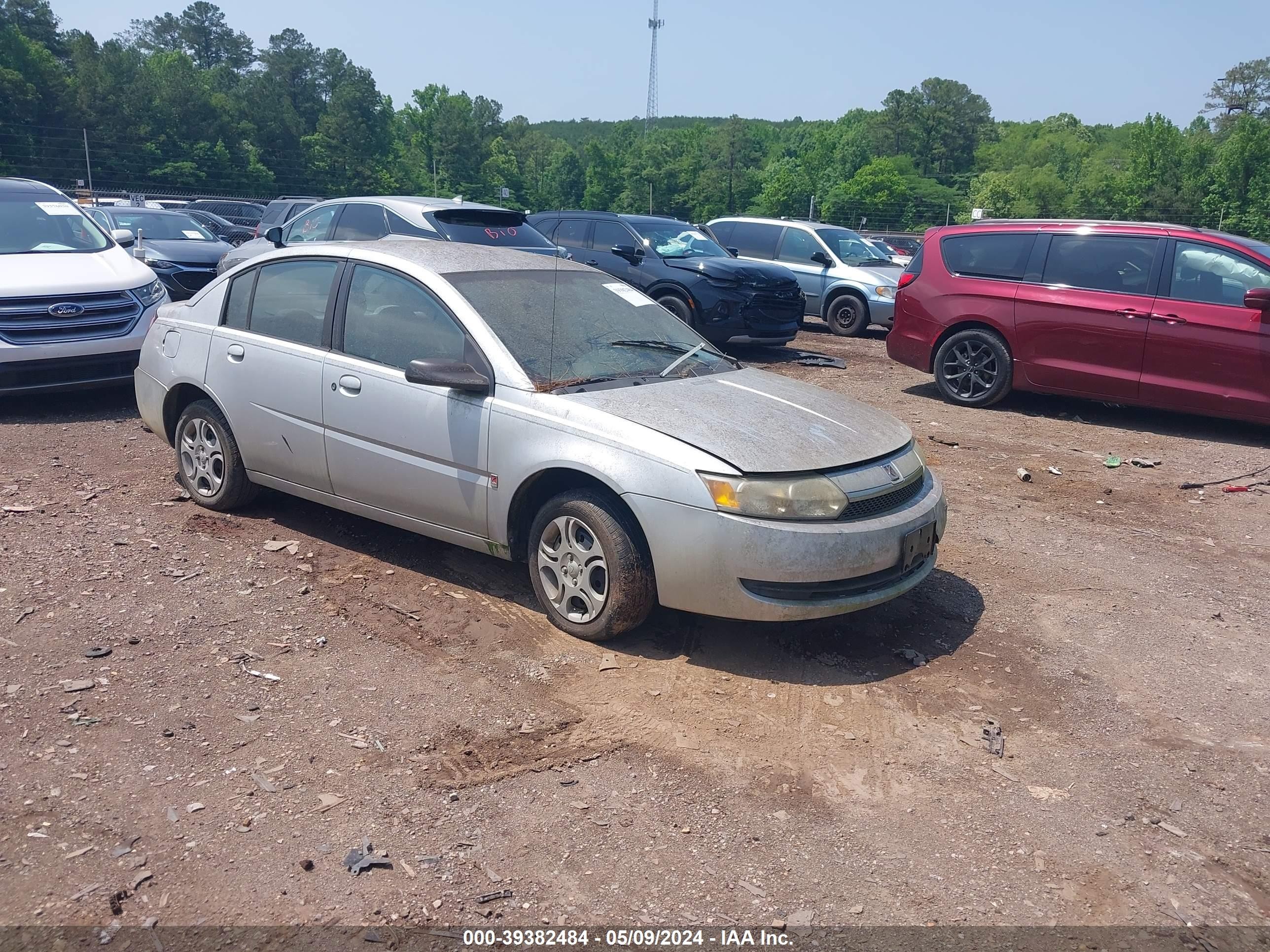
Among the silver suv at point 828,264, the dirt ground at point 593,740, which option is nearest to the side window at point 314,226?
the dirt ground at point 593,740

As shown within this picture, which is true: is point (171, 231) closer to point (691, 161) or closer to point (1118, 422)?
point (1118, 422)

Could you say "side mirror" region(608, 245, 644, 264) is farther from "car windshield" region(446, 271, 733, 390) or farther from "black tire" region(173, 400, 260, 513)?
"black tire" region(173, 400, 260, 513)

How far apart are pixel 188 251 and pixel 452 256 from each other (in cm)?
940

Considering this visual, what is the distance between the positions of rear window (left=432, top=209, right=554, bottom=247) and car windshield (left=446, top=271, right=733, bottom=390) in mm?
4753

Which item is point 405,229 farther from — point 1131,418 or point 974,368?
point 1131,418

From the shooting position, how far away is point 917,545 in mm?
4621

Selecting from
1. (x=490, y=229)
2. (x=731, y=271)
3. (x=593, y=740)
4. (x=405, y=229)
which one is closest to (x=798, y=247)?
(x=731, y=271)

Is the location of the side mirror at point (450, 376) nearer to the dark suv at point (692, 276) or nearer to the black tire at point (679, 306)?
the dark suv at point (692, 276)

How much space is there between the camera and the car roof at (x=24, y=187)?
32.3 feet

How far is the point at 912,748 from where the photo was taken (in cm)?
386

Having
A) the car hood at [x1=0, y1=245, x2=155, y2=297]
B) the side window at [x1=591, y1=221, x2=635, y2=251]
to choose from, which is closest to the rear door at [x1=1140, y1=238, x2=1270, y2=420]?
the side window at [x1=591, y1=221, x2=635, y2=251]

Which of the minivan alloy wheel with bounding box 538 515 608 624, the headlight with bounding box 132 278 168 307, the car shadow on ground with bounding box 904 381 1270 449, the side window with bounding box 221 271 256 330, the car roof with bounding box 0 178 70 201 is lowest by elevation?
the car shadow on ground with bounding box 904 381 1270 449

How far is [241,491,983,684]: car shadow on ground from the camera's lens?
4523mm

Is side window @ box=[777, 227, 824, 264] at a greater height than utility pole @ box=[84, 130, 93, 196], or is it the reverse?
utility pole @ box=[84, 130, 93, 196]
